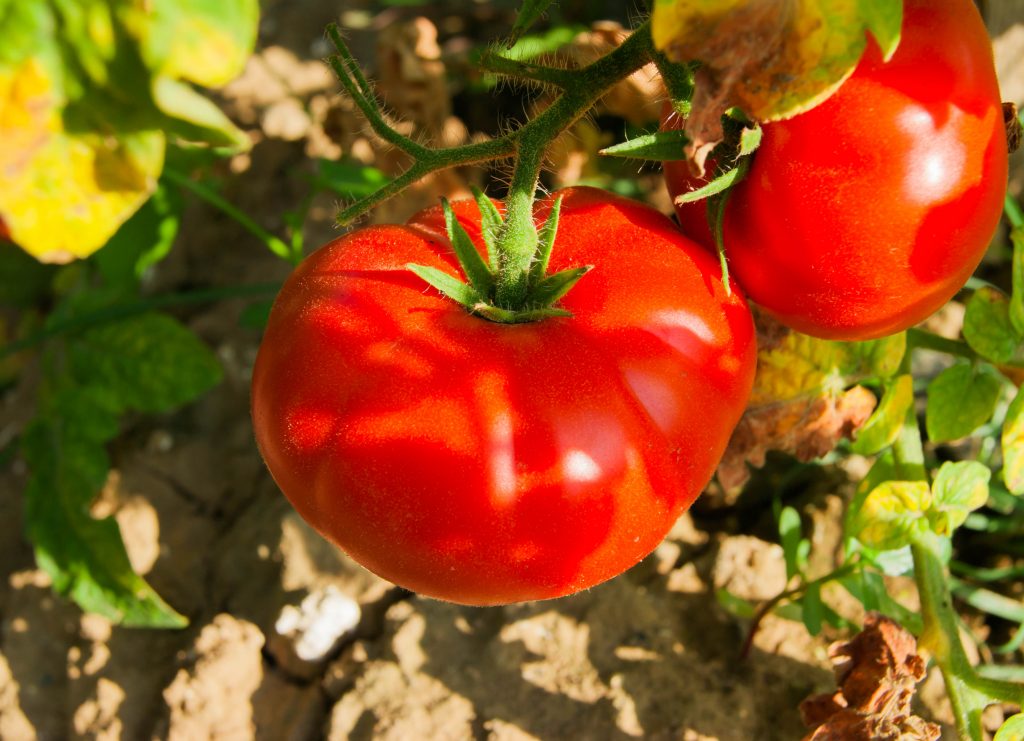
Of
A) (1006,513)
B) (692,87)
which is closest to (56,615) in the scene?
(692,87)

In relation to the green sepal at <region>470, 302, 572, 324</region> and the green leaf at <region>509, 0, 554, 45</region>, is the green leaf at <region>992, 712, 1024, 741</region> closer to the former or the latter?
the green sepal at <region>470, 302, 572, 324</region>

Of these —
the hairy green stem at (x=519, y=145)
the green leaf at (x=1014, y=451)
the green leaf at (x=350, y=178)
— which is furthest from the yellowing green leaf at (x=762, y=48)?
the green leaf at (x=350, y=178)

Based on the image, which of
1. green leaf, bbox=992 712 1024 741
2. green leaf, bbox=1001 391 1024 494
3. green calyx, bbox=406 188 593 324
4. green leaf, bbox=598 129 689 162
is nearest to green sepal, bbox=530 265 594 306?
green calyx, bbox=406 188 593 324

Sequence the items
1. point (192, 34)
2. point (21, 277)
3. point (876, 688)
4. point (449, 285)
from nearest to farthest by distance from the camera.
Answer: point (192, 34) → point (449, 285) → point (876, 688) → point (21, 277)

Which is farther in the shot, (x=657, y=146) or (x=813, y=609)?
(x=813, y=609)

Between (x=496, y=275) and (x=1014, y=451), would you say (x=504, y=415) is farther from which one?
(x=1014, y=451)

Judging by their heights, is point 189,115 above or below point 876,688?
above

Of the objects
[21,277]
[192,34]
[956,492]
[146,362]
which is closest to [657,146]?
[192,34]
